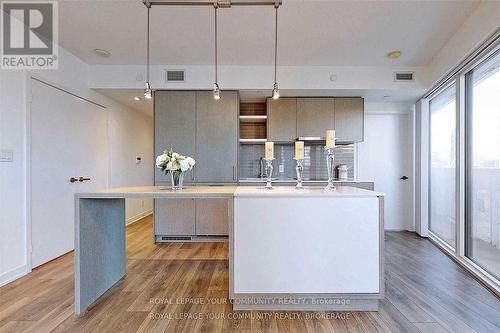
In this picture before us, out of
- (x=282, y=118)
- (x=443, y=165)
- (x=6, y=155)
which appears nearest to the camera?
(x=6, y=155)

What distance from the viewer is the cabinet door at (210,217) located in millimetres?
3865

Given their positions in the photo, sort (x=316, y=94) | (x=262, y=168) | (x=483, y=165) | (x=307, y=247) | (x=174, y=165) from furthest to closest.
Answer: (x=262, y=168), (x=316, y=94), (x=483, y=165), (x=174, y=165), (x=307, y=247)

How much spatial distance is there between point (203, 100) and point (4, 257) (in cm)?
292

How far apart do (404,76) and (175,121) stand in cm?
351

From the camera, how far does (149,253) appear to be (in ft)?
11.1

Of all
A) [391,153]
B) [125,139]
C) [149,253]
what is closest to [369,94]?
[391,153]

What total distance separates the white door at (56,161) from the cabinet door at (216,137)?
1634 mm

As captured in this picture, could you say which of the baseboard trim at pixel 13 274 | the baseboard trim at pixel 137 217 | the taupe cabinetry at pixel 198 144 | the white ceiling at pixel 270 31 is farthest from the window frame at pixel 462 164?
the baseboard trim at pixel 137 217

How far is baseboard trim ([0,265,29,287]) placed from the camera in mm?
2428

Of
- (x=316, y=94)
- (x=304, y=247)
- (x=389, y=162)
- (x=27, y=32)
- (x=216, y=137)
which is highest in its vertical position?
(x=27, y=32)

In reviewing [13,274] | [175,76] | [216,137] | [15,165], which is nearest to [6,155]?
[15,165]

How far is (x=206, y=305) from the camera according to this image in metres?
2.09

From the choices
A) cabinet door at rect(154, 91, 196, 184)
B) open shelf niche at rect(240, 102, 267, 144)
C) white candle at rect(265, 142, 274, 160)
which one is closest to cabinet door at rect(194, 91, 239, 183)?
cabinet door at rect(154, 91, 196, 184)

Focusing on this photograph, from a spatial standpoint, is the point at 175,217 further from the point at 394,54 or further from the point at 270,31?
the point at 394,54
